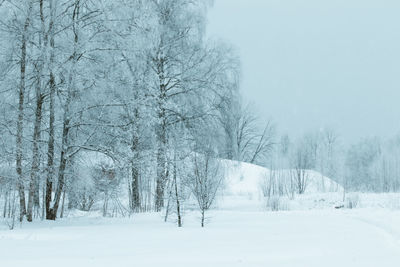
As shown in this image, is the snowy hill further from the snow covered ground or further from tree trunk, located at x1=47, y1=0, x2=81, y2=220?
the snow covered ground

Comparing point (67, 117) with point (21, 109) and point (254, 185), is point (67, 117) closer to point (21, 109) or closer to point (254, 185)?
point (21, 109)

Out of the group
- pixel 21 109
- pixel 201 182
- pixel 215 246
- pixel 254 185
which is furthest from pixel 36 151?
pixel 254 185

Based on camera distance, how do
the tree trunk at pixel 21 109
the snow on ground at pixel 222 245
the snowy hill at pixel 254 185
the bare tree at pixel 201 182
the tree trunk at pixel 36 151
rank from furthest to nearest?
1. the snowy hill at pixel 254 185
2. the tree trunk at pixel 36 151
3. the tree trunk at pixel 21 109
4. the bare tree at pixel 201 182
5. the snow on ground at pixel 222 245

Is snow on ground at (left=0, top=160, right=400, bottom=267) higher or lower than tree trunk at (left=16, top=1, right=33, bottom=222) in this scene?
lower

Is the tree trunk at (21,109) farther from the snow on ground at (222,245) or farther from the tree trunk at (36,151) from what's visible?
the snow on ground at (222,245)

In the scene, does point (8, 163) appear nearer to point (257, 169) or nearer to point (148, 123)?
point (148, 123)

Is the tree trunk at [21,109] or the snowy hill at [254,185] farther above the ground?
the tree trunk at [21,109]

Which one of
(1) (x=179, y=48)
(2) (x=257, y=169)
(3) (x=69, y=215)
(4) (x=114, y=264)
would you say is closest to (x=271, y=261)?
(4) (x=114, y=264)

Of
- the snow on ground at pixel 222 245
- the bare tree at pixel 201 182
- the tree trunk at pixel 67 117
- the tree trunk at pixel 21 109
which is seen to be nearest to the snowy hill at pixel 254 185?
the bare tree at pixel 201 182

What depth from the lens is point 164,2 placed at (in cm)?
1393

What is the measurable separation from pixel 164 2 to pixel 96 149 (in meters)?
6.76

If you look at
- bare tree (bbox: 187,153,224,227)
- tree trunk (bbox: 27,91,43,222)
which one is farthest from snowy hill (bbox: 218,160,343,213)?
tree trunk (bbox: 27,91,43,222)

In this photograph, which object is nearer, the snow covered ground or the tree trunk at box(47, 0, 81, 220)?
the snow covered ground

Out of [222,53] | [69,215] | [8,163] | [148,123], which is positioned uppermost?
[222,53]
